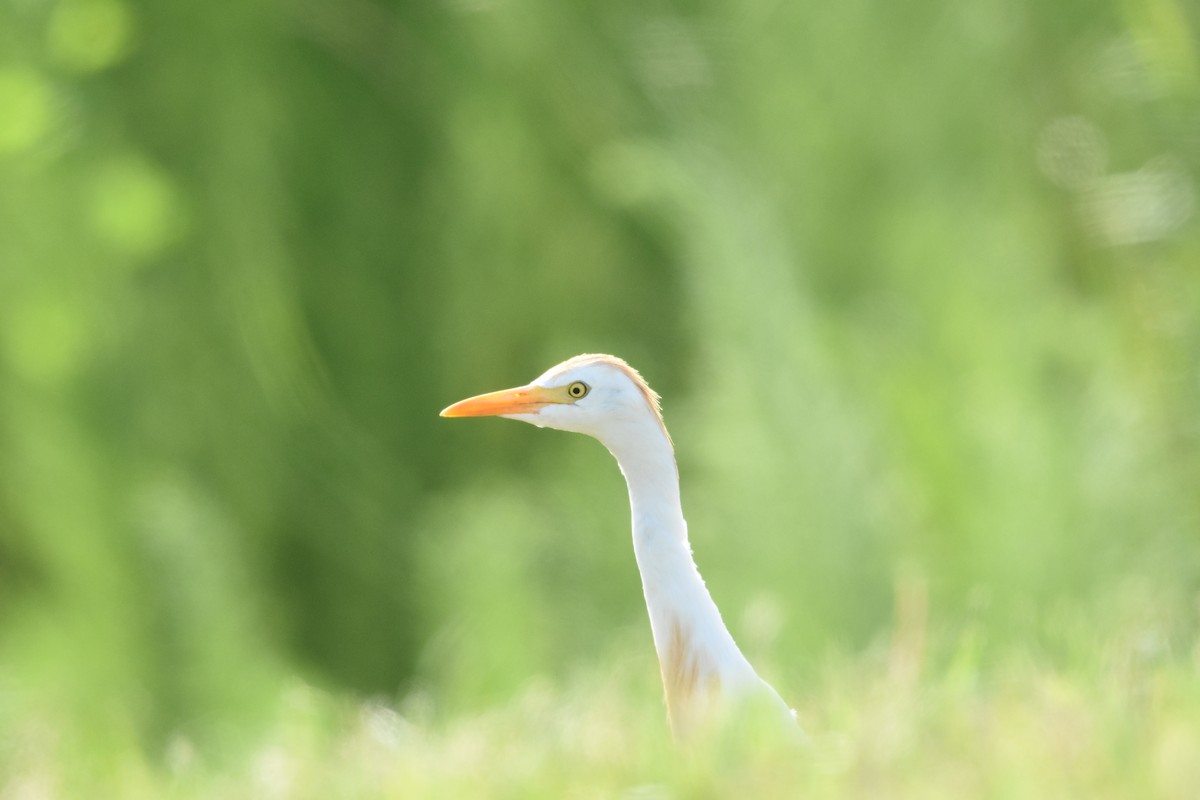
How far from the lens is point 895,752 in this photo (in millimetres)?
1007

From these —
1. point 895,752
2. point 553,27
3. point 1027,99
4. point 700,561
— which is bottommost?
point 895,752

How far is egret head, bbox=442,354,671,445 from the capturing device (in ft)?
4.86

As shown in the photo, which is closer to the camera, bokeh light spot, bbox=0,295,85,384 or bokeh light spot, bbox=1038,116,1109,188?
bokeh light spot, bbox=1038,116,1109,188

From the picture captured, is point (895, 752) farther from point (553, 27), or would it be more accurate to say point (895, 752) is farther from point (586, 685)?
point (553, 27)

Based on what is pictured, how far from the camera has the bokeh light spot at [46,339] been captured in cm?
384

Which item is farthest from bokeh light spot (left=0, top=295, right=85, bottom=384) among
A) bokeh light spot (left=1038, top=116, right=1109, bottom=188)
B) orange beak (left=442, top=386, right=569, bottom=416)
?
orange beak (left=442, top=386, right=569, bottom=416)

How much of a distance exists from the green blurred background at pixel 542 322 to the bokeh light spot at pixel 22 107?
1 centimetres

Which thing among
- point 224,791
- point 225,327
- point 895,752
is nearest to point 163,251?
point 225,327

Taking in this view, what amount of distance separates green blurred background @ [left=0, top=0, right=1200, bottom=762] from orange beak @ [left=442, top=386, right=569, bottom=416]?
128 centimetres

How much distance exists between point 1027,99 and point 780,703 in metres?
2.79

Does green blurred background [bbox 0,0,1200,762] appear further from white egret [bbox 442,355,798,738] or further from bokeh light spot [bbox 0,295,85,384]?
white egret [bbox 442,355,798,738]

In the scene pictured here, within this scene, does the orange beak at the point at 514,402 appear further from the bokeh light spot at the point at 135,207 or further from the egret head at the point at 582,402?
the bokeh light spot at the point at 135,207

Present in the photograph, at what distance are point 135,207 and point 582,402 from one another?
245 centimetres

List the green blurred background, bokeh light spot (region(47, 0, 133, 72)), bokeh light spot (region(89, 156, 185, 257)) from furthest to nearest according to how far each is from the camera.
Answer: bokeh light spot (region(47, 0, 133, 72))
bokeh light spot (region(89, 156, 185, 257))
the green blurred background
